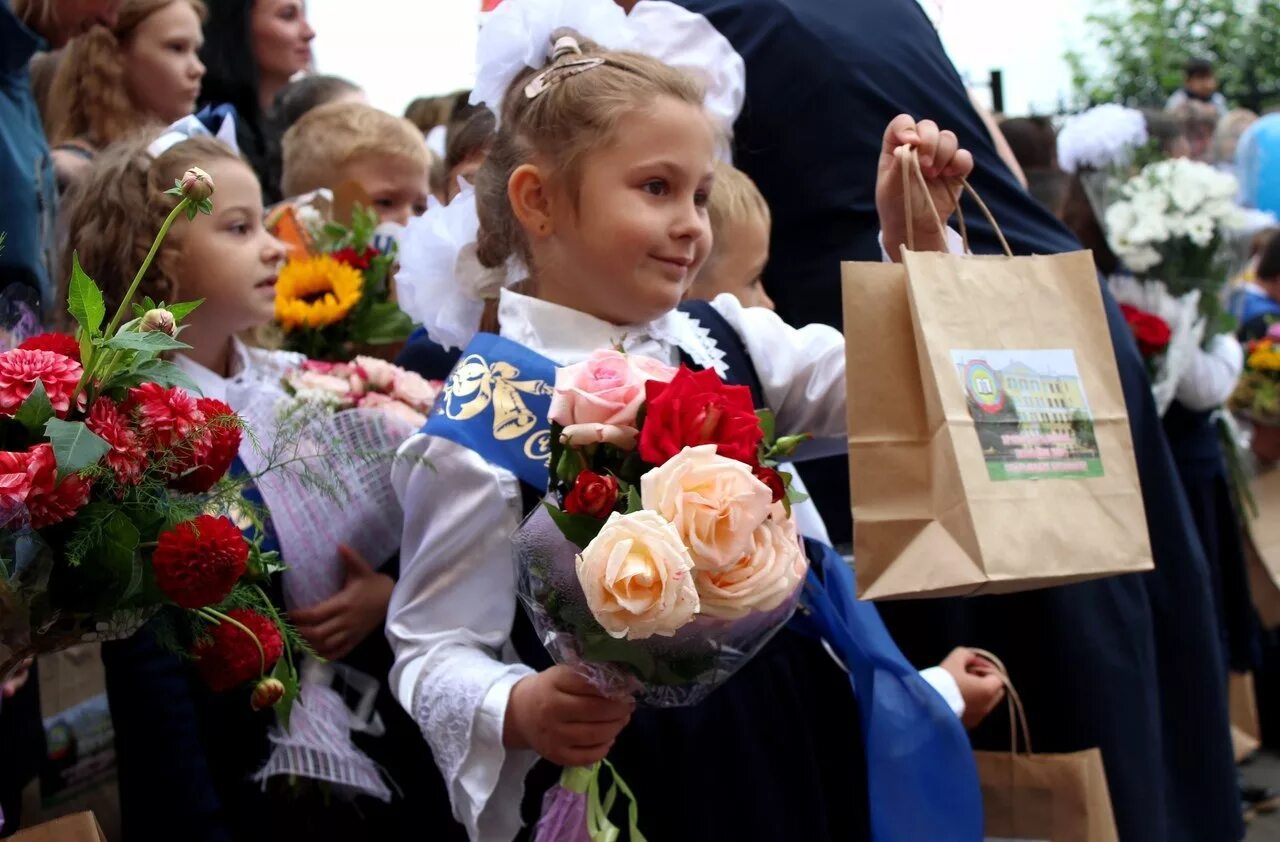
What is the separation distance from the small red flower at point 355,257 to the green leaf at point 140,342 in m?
1.83

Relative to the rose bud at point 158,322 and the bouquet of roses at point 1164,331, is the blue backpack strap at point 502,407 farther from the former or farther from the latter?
the bouquet of roses at point 1164,331

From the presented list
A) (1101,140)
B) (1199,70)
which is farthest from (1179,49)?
(1101,140)

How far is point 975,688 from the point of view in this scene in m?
2.53

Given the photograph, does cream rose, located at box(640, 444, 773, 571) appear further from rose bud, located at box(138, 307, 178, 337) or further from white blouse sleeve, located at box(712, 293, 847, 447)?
white blouse sleeve, located at box(712, 293, 847, 447)

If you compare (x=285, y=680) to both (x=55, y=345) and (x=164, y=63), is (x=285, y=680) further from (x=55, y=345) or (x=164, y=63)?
(x=164, y=63)

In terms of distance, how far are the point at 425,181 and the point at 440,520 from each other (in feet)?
7.43

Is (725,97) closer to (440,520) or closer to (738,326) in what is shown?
(738,326)

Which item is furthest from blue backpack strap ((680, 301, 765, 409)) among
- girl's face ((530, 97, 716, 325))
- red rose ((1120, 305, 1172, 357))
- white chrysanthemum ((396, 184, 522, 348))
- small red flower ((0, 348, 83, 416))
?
red rose ((1120, 305, 1172, 357))

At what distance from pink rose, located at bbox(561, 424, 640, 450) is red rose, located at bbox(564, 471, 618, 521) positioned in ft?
0.17

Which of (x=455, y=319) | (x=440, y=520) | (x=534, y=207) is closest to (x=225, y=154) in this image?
(x=455, y=319)

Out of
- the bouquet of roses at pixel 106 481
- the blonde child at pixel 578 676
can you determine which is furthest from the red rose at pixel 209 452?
the blonde child at pixel 578 676

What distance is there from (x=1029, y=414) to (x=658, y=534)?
0.68 meters

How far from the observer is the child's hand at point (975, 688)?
2.53 m

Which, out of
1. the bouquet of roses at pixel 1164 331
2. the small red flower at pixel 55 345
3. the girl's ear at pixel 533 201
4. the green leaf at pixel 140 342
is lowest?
the bouquet of roses at pixel 1164 331
